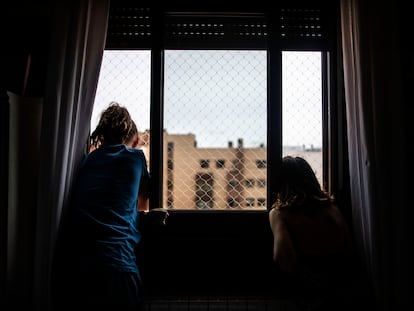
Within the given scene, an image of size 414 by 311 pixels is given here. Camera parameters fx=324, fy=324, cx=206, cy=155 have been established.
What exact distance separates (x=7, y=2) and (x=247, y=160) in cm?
162

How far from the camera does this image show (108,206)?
4.62 ft

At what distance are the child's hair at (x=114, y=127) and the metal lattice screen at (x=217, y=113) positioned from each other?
0.16m

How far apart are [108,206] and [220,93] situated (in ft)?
2.95

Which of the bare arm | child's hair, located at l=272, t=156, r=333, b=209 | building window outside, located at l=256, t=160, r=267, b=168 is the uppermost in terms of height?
building window outside, located at l=256, t=160, r=267, b=168

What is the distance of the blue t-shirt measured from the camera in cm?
134

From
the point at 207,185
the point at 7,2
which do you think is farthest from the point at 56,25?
the point at 207,185

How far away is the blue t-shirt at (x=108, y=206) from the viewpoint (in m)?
1.34

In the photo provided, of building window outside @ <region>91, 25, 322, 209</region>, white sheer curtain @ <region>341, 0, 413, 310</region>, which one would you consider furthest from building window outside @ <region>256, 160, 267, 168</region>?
white sheer curtain @ <region>341, 0, 413, 310</region>

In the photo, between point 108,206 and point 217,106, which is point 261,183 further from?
point 108,206

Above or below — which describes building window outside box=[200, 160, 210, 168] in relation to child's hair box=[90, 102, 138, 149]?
below

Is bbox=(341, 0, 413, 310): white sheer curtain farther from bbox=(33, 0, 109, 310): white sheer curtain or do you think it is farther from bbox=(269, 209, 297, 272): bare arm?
bbox=(33, 0, 109, 310): white sheer curtain

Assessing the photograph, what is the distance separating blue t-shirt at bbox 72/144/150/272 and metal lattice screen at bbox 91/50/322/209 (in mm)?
359

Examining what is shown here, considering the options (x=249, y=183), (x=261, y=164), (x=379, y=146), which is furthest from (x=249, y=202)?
(x=379, y=146)

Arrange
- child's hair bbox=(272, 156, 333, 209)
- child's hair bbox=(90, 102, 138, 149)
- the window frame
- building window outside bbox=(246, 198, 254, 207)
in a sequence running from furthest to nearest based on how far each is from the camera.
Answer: building window outside bbox=(246, 198, 254, 207), the window frame, child's hair bbox=(90, 102, 138, 149), child's hair bbox=(272, 156, 333, 209)
